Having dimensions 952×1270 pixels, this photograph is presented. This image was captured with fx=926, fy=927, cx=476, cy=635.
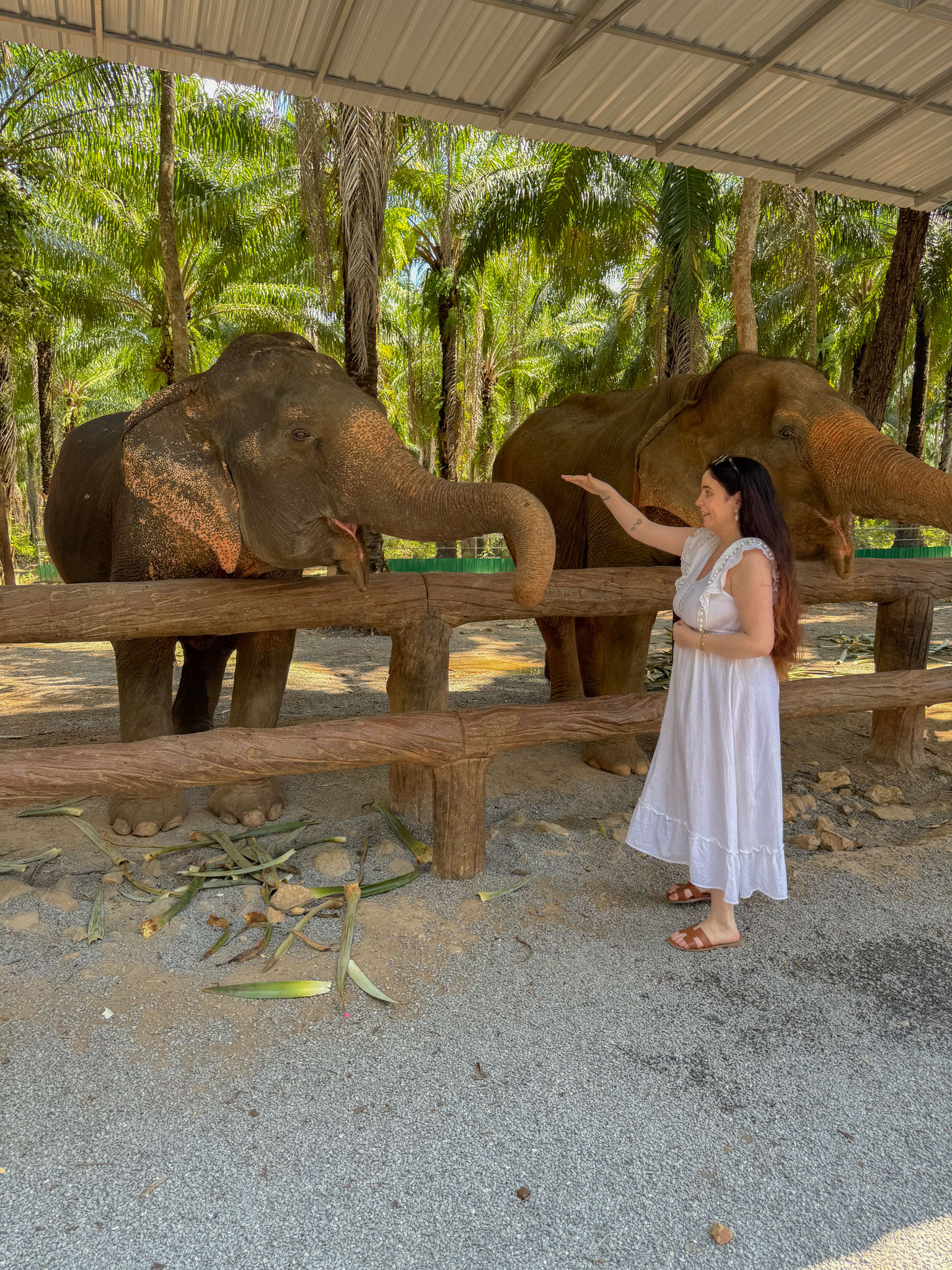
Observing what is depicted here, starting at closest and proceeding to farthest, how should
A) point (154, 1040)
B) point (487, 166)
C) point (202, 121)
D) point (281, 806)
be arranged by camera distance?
point (154, 1040), point (281, 806), point (202, 121), point (487, 166)

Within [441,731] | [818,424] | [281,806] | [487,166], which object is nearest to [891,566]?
[818,424]

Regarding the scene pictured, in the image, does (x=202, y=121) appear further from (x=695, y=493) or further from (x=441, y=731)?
(x=441, y=731)

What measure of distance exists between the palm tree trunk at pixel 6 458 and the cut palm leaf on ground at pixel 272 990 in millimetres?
9585

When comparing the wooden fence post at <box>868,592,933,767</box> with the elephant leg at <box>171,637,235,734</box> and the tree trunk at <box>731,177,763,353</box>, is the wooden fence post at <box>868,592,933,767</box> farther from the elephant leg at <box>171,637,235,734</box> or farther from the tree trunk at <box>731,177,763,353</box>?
the tree trunk at <box>731,177,763,353</box>

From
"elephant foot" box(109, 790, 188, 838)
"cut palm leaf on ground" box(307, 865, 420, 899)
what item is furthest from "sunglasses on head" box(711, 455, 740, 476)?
"elephant foot" box(109, 790, 188, 838)

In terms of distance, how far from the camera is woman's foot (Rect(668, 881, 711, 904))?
11.6 ft

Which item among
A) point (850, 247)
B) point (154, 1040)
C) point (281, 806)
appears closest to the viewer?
point (154, 1040)

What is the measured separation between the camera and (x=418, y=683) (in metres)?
4.13

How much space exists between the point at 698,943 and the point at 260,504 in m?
2.33

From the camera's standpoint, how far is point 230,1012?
2.74 m

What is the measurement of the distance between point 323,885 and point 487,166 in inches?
786

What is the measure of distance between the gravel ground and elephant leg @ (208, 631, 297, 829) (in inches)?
18.5

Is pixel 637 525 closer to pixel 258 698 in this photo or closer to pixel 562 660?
pixel 258 698

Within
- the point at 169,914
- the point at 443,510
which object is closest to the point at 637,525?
the point at 443,510
